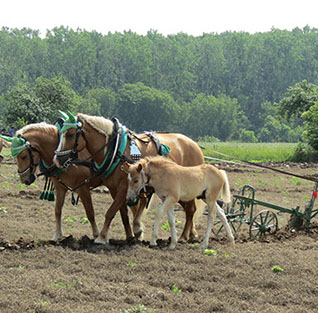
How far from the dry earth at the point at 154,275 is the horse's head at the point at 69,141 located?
1.34 metres

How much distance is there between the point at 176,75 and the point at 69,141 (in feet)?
311

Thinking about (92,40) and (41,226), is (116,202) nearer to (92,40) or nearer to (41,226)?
(41,226)

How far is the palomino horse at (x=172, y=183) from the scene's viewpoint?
26.8 feet

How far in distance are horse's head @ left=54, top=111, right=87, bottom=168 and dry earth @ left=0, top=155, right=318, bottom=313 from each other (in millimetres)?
1341

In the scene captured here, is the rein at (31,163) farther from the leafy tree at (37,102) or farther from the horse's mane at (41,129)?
the leafy tree at (37,102)

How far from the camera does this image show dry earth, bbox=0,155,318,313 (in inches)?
236

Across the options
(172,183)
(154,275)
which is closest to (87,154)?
(172,183)

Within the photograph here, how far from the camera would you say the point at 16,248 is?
8195 mm

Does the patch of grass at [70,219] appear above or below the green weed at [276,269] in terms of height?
below

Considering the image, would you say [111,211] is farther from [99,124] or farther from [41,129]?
[41,129]

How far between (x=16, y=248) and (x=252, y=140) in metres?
81.6

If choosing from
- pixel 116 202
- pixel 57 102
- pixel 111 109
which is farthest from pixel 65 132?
pixel 111 109

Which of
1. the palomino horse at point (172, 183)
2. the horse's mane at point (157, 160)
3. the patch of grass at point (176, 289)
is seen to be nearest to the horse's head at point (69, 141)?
the palomino horse at point (172, 183)

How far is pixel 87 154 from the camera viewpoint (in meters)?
8.98
